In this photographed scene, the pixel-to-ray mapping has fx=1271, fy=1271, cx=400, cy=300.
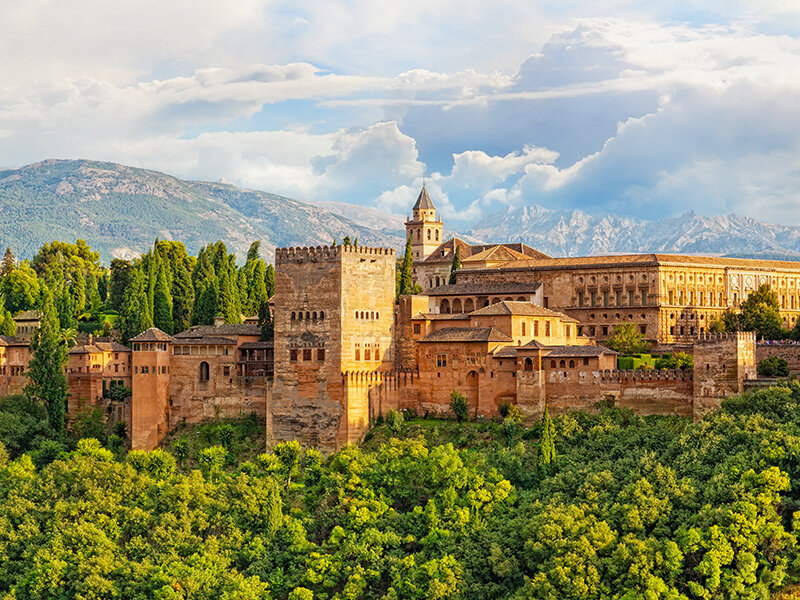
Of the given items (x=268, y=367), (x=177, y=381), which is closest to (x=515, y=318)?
(x=268, y=367)

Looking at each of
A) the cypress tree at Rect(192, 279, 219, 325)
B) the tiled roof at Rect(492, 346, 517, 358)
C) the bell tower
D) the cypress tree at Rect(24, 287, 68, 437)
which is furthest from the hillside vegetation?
the bell tower

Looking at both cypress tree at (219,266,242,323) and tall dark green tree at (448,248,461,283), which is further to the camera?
tall dark green tree at (448,248,461,283)

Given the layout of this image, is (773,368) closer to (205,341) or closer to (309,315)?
(309,315)

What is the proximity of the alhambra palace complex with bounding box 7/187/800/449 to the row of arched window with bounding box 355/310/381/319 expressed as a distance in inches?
2.1

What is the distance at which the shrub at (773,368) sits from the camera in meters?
63.5

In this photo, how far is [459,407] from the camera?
6619 cm

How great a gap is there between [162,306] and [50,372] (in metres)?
14.0

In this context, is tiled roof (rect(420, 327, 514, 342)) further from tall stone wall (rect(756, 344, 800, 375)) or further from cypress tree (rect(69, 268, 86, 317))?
cypress tree (rect(69, 268, 86, 317))

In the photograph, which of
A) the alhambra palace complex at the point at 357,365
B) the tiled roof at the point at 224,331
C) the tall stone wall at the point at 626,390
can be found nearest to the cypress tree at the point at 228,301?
the alhambra palace complex at the point at 357,365

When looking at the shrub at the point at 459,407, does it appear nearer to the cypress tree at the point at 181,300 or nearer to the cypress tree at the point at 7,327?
the cypress tree at the point at 181,300

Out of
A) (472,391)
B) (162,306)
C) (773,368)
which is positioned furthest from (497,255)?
(773,368)

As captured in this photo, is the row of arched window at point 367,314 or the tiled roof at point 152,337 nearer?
the row of arched window at point 367,314

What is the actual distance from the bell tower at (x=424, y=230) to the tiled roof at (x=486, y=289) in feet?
102

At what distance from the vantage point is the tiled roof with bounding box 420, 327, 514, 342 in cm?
6650
